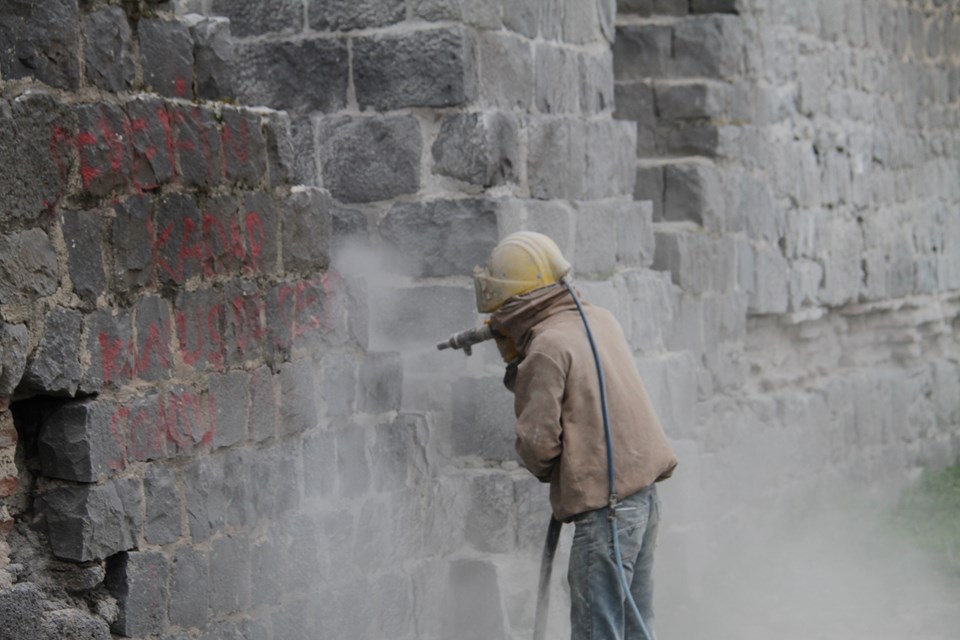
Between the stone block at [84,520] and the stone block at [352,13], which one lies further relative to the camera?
the stone block at [352,13]

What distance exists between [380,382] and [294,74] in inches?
54.0

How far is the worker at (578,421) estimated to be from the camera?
4.87m

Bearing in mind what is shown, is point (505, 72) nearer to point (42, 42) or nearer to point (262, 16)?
point (262, 16)

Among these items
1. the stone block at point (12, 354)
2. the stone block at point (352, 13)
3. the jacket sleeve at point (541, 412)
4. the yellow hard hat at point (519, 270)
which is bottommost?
the jacket sleeve at point (541, 412)

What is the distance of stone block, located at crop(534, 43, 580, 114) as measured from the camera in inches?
251

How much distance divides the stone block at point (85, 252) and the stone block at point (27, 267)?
0.07 m

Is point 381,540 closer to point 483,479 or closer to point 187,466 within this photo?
point 483,479

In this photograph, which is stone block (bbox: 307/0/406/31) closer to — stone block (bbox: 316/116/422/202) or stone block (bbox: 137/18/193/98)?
stone block (bbox: 316/116/422/202)

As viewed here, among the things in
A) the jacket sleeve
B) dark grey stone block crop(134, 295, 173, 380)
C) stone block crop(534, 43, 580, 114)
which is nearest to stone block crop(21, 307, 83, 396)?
dark grey stone block crop(134, 295, 173, 380)

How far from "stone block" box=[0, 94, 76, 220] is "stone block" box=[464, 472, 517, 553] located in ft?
8.31

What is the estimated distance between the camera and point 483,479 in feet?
20.2

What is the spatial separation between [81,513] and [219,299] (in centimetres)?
83

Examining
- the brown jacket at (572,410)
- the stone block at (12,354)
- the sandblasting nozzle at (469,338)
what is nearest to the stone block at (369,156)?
the sandblasting nozzle at (469,338)

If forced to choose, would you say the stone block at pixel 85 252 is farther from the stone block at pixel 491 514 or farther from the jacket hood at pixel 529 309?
the stone block at pixel 491 514
